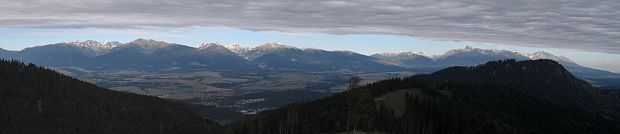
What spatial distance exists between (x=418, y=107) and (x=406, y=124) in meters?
7.74

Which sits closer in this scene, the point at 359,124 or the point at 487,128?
the point at 359,124

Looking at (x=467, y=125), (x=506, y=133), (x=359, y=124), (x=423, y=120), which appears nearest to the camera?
(x=359, y=124)

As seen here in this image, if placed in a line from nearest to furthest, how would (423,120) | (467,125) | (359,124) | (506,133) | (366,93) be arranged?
1. (366,93)
2. (359,124)
3. (423,120)
4. (467,125)
5. (506,133)

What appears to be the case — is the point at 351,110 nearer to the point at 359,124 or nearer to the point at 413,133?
the point at 359,124

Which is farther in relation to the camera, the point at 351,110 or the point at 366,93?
the point at 351,110

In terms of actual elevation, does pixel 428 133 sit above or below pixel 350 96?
below

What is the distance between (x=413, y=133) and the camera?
15612 cm

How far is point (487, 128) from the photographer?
189375mm

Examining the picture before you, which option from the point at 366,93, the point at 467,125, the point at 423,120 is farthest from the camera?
the point at 467,125

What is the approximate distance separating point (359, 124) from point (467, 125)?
50.9m

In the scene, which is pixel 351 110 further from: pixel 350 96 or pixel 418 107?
pixel 418 107

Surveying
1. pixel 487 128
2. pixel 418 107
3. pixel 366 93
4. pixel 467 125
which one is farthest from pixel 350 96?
pixel 487 128

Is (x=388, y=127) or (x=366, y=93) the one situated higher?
(x=366, y=93)

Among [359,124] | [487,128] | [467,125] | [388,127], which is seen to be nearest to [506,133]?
[487,128]
